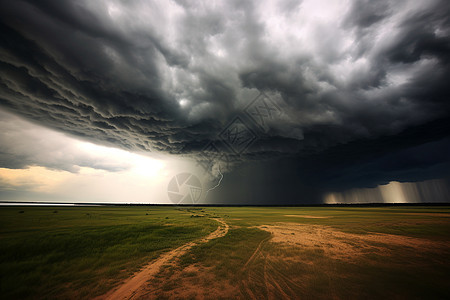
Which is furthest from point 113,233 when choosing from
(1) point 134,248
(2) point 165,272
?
(2) point 165,272

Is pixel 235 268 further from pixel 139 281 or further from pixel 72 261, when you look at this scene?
pixel 72 261

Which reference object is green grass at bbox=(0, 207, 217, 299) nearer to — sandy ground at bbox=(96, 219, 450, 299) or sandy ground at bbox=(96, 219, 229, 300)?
sandy ground at bbox=(96, 219, 229, 300)

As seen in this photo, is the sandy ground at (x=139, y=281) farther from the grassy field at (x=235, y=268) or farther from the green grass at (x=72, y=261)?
the green grass at (x=72, y=261)

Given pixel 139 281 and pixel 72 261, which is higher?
pixel 72 261

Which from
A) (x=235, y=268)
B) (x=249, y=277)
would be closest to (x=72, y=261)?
(x=235, y=268)

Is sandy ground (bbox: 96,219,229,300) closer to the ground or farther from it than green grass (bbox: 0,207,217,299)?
closer to the ground

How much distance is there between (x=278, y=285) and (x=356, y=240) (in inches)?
691

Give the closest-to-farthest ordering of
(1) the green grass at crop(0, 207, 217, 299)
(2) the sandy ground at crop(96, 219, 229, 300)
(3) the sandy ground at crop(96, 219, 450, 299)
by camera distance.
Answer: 1. (2) the sandy ground at crop(96, 219, 229, 300)
2. (3) the sandy ground at crop(96, 219, 450, 299)
3. (1) the green grass at crop(0, 207, 217, 299)

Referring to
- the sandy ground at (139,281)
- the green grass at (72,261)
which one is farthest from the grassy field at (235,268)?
the sandy ground at (139,281)

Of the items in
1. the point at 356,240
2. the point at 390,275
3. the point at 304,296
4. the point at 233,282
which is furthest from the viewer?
the point at 356,240

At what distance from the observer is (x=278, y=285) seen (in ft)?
34.5

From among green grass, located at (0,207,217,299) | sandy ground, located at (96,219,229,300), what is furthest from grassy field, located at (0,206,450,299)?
sandy ground, located at (96,219,229,300)

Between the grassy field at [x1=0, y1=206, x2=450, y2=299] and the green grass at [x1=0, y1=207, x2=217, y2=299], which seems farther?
the green grass at [x1=0, y1=207, x2=217, y2=299]

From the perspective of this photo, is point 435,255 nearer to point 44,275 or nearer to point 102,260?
point 102,260
